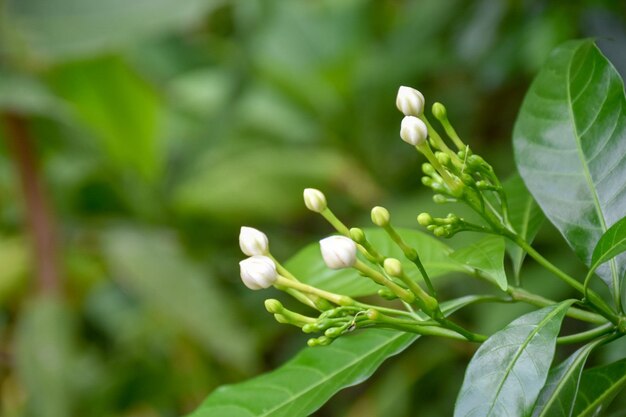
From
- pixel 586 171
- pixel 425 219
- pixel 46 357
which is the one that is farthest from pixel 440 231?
pixel 46 357

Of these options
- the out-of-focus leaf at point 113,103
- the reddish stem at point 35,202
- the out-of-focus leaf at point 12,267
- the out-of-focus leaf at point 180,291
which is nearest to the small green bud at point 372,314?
the out-of-focus leaf at point 180,291

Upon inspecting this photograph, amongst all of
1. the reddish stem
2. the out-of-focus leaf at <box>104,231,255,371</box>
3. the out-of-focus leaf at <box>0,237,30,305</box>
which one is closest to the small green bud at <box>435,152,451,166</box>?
the out-of-focus leaf at <box>104,231,255,371</box>

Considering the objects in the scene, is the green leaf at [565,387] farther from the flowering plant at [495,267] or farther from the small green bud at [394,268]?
the small green bud at [394,268]

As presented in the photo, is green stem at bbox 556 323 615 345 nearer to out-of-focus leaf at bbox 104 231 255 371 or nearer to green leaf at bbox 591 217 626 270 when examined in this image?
green leaf at bbox 591 217 626 270

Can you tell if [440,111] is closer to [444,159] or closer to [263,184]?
[444,159]

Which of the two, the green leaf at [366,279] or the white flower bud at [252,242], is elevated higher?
the white flower bud at [252,242]

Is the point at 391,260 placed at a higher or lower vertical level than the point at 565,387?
higher
